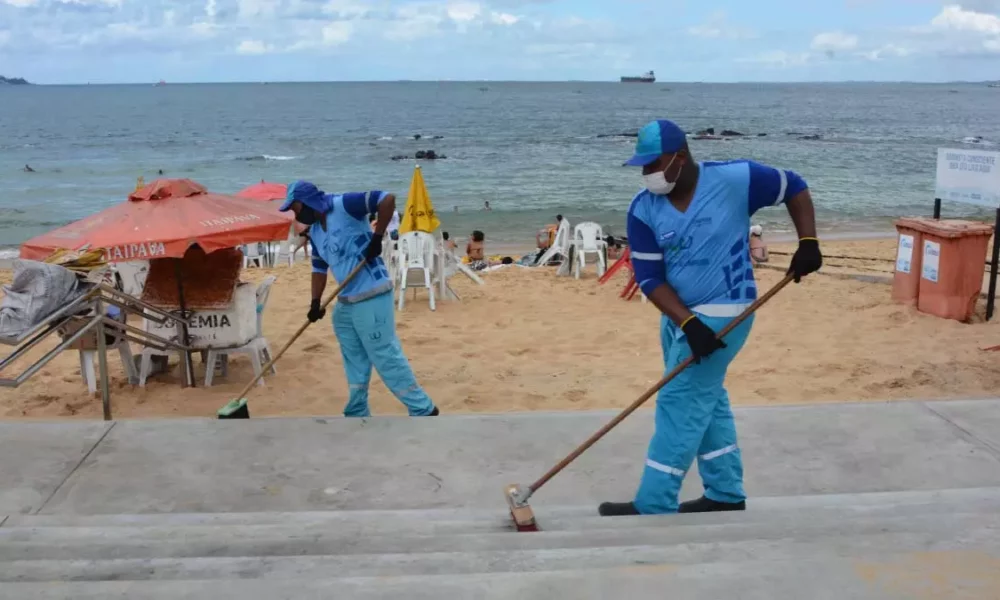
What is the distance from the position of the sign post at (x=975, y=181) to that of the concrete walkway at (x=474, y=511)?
3.83 metres

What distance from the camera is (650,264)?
3293 millimetres

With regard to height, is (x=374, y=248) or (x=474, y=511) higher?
(x=374, y=248)

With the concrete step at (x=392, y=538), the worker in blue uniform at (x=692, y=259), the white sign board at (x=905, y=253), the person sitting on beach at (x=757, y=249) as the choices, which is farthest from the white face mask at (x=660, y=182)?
the person sitting on beach at (x=757, y=249)

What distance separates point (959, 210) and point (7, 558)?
89.1 ft

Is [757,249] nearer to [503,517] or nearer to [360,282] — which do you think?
[360,282]

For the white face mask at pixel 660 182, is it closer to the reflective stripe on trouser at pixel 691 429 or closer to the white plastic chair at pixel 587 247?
the reflective stripe on trouser at pixel 691 429

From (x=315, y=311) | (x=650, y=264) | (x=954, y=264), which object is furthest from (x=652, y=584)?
(x=954, y=264)

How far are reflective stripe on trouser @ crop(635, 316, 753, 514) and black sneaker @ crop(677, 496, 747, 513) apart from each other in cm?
2

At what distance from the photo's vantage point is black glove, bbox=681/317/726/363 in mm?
3113

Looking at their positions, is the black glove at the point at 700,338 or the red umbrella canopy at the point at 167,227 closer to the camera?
the black glove at the point at 700,338

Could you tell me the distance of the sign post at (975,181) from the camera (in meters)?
8.19

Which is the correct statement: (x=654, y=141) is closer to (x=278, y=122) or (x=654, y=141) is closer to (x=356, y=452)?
(x=356, y=452)

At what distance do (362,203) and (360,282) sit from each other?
0.47 metres

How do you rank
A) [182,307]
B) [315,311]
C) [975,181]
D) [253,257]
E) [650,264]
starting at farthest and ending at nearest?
[253,257]
[975,181]
[182,307]
[315,311]
[650,264]
